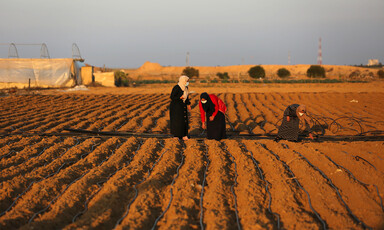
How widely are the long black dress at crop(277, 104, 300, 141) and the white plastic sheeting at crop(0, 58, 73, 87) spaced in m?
15.8

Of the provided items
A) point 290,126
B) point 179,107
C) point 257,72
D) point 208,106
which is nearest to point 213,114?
point 208,106

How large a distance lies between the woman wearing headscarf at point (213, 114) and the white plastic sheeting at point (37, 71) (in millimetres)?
15246

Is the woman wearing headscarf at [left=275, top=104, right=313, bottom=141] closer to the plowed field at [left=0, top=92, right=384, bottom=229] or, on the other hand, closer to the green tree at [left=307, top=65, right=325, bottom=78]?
the plowed field at [left=0, top=92, right=384, bottom=229]

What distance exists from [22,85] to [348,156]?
17.5 m

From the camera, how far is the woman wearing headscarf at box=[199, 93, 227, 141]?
5.18 m

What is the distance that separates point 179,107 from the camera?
17.5ft

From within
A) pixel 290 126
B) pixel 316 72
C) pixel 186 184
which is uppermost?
pixel 316 72

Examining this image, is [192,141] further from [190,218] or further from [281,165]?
[190,218]

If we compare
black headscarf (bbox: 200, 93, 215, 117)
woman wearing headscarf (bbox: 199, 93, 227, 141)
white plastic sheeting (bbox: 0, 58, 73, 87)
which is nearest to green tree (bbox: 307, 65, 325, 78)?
white plastic sheeting (bbox: 0, 58, 73, 87)

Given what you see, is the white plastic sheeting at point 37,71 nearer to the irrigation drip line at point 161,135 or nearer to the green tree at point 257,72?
the irrigation drip line at point 161,135

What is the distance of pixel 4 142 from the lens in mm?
5152

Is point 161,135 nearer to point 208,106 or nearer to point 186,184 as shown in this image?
point 208,106

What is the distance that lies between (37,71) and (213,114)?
15827 mm

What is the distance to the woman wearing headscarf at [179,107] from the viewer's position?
17.2 feet
